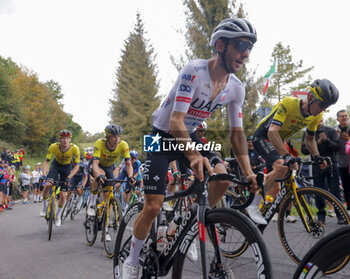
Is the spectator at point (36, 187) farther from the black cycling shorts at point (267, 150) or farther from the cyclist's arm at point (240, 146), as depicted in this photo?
the cyclist's arm at point (240, 146)

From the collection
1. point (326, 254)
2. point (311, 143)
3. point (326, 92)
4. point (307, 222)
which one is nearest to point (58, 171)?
point (311, 143)

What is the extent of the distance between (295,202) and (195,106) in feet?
6.66

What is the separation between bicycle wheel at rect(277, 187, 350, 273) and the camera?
3.62 m

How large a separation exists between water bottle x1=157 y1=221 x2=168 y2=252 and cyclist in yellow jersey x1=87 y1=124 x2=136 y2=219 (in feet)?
11.3

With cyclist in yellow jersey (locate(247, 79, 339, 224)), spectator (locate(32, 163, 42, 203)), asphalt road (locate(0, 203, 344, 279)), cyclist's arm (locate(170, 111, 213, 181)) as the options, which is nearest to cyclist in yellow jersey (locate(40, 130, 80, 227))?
asphalt road (locate(0, 203, 344, 279))

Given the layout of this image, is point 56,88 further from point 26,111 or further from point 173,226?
point 173,226

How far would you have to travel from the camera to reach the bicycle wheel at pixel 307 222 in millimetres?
3615

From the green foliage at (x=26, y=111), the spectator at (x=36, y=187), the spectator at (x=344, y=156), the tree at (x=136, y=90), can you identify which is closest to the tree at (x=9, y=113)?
the green foliage at (x=26, y=111)

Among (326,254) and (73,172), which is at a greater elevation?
(73,172)

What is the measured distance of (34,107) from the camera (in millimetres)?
56469

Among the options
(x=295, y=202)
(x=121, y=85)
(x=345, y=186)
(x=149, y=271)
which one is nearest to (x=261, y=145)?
(x=295, y=202)

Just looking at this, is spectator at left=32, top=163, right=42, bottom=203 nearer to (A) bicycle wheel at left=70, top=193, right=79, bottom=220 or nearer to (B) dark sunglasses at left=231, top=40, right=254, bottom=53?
(A) bicycle wheel at left=70, top=193, right=79, bottom=220

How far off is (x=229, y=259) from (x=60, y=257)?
3.90 metres

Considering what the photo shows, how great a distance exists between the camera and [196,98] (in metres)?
2.70
